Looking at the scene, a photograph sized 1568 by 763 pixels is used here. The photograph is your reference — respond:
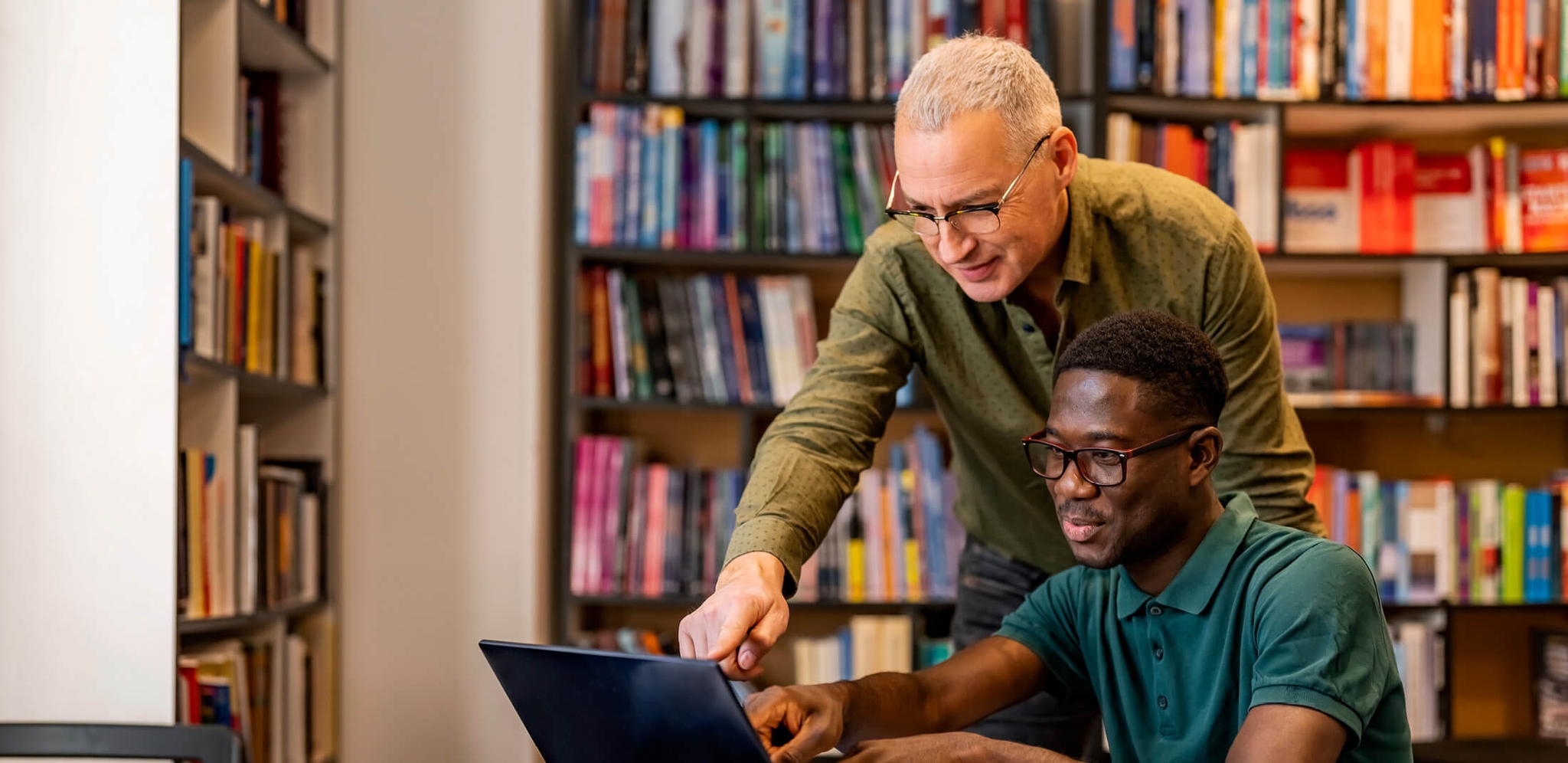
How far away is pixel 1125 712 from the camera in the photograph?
135cm

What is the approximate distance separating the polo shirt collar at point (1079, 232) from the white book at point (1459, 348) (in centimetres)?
184

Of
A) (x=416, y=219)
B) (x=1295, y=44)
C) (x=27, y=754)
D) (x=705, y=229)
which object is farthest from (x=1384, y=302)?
(x=27, y=754)

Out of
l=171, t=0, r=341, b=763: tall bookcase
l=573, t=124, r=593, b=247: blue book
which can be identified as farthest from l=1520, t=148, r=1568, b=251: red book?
l=171, t=0, r=341, b=763: tall bookcase

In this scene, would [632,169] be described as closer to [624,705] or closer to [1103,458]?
[1103,458]

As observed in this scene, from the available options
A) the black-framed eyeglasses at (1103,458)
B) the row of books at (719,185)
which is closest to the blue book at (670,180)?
the row of books at (719,185)

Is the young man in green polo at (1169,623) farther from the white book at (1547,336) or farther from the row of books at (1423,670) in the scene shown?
the white book at (1547,336)

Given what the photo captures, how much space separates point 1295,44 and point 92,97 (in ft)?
7.99

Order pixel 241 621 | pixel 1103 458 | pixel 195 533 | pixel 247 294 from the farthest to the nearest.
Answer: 1. pixel 247 294
2. pixel 241 621
3. pixel 195 533
4. pixel 1103 458

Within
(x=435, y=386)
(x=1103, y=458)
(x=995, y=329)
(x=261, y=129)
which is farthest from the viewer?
(x=435, y=386)

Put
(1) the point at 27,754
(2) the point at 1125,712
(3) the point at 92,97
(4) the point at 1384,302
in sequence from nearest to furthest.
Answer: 1. (2) the point at 1125,712
2. (1) the point at 27,754
3. (3) the point at 92,97
4. (4) the point at 1384,302

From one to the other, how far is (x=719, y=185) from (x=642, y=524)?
2.56ft

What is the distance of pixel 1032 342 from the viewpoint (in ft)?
5.39

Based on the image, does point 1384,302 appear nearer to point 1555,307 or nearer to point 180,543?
point 1555,307

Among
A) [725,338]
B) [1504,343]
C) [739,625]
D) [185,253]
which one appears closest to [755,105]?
[725,338]
